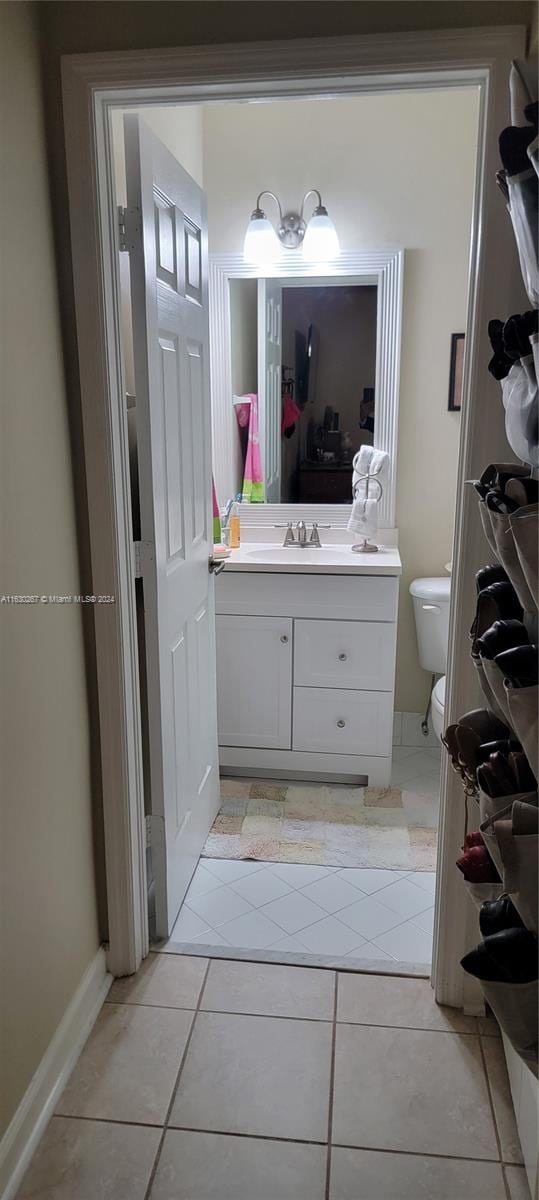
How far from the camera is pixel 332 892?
7.83ft

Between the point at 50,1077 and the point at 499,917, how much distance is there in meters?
1.06

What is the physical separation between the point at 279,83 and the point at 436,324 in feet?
5.36

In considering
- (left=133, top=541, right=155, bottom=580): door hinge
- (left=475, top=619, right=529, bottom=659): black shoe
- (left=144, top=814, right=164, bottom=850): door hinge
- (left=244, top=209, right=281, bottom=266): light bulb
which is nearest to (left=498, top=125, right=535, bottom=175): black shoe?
(left=475, top=619, right=529, bottom=659): black shoe

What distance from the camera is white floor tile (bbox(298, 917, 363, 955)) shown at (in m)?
2.13

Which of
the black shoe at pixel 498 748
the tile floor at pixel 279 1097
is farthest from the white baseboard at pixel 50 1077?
the black shoe at pixel 498 748

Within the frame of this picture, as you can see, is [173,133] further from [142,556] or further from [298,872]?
[298,872]

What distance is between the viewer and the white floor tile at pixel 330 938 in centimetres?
213

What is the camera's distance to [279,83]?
155 cm

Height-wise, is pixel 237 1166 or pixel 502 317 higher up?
pixel 502 317

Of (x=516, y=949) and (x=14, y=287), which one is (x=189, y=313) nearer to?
(x=14, y=287)

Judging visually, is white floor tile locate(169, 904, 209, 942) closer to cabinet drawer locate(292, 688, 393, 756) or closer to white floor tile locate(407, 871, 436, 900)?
white floor tile locate(407, 871, 436, 900)

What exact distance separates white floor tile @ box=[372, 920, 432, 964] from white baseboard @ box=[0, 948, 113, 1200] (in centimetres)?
72

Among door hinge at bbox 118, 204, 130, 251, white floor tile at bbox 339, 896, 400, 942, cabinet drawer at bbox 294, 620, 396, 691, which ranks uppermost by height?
door hinge at bbox 118, 204, 130, 251

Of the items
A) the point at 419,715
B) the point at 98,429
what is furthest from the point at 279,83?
the point at 419,715
